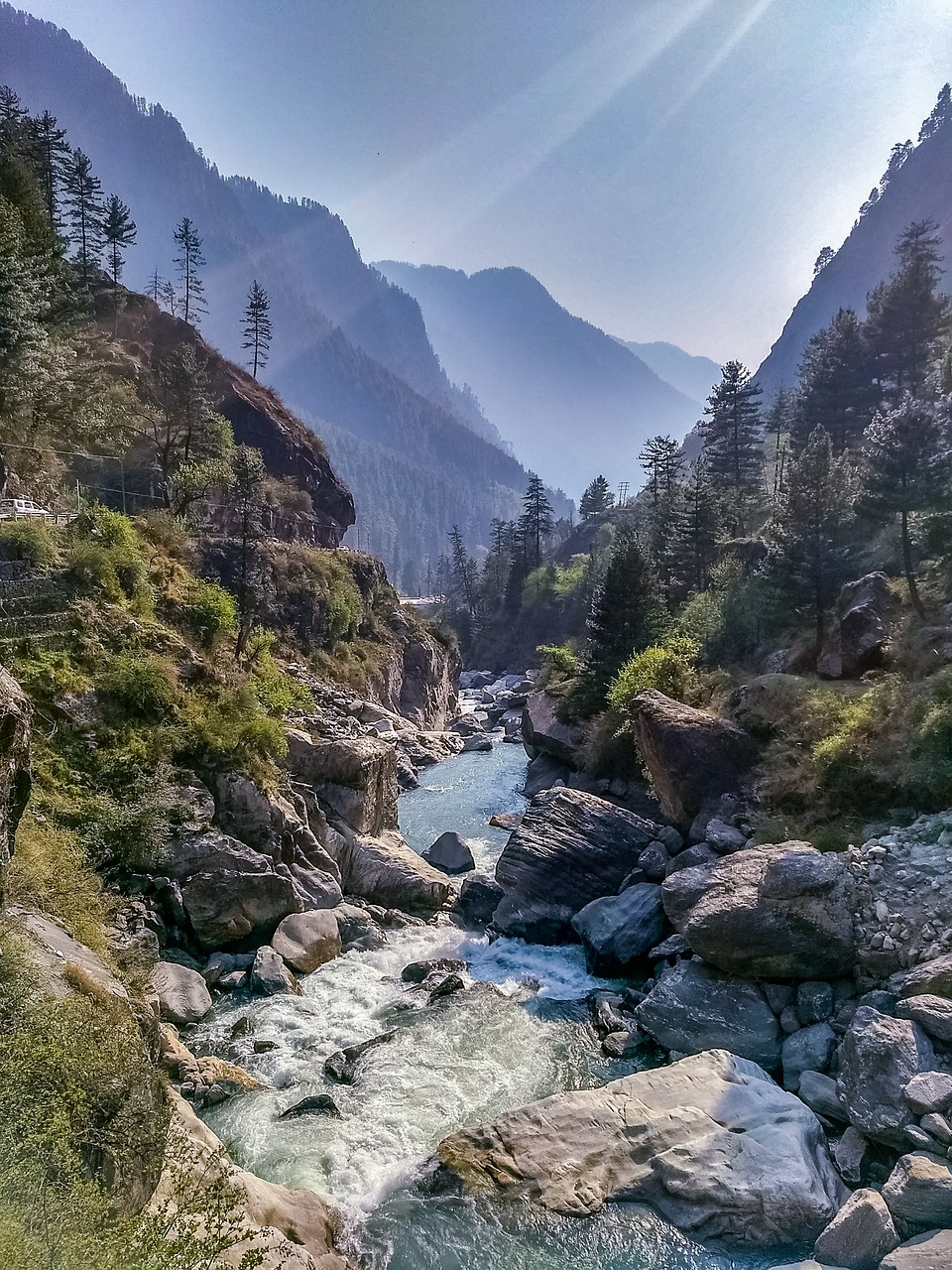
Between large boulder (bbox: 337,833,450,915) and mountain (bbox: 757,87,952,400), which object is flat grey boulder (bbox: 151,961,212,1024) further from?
mountain (bbox: 757,87,952,400)

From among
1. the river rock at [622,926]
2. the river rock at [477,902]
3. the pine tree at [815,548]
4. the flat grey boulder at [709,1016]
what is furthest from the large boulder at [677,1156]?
the pine tree at [815,548]

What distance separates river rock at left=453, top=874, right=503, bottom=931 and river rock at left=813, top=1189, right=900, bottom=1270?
11.9 meters

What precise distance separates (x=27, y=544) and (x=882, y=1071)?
21.7m

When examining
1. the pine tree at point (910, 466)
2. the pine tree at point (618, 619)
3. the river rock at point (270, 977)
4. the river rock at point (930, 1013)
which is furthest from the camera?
the pine tree at point (618, 619)

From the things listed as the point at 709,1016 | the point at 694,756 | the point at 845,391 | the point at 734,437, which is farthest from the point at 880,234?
the point at 709,1016

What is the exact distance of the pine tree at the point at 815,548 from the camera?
24.9 meters

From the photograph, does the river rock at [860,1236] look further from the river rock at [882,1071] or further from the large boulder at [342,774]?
the large boulder at [342,774]

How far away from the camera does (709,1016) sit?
43.5ft

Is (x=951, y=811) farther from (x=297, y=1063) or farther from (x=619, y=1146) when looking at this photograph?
A: (x=297, y=1063)

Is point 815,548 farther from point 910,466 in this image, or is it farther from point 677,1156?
point 677,1156

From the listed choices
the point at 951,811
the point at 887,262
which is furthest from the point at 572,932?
the point at 887,262

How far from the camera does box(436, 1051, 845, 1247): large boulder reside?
9.11 metres

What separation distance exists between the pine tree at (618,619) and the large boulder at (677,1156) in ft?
74.1

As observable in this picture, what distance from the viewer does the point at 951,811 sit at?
48.3ft
